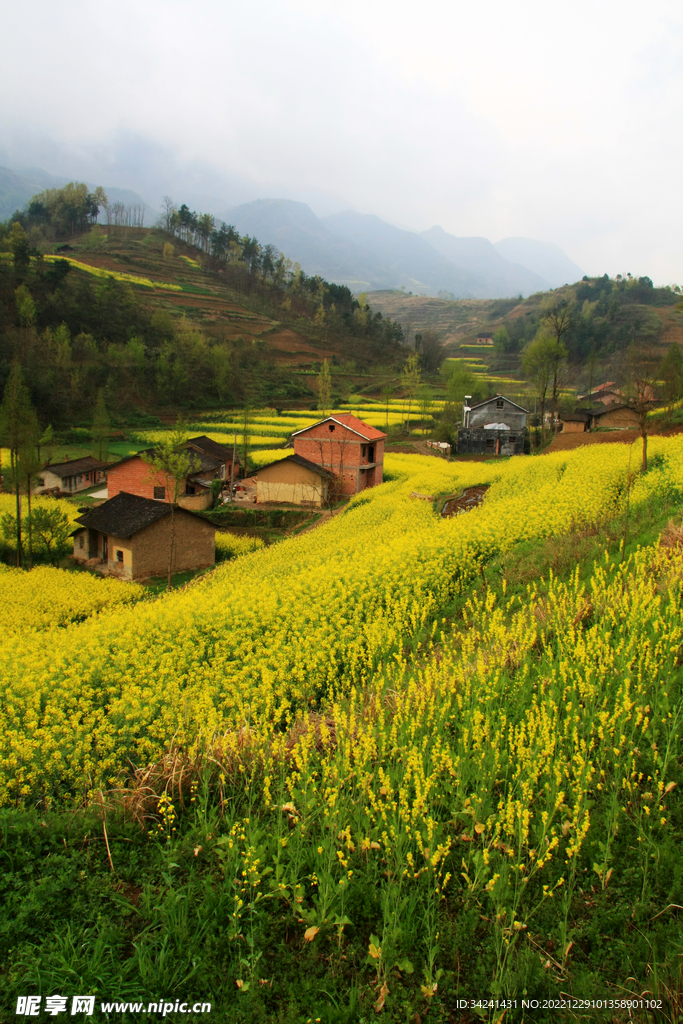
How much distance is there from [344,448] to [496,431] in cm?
2032

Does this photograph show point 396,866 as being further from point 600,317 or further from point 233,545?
point 600,317

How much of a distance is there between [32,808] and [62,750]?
3.37ft

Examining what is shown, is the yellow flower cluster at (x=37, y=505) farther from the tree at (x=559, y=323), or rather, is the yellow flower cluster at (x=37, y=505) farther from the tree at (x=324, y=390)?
the tree at (x=559, y=323)

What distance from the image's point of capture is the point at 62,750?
17.1 feet

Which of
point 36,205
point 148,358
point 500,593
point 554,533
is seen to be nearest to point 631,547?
point 500,593

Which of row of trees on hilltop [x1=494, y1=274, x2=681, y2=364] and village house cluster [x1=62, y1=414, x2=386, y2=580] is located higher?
row of trees on hilltop [x1=494, y1=274, x2=681, y2=364]

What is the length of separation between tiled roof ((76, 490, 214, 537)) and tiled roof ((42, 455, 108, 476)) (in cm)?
1537

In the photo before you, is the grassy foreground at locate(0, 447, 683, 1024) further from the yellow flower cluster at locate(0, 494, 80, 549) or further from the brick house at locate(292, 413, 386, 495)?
the brick house at locate(292, 413, 386, 495)

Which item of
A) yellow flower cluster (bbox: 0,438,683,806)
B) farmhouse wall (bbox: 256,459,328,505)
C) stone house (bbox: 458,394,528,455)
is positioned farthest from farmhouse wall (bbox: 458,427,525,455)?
yellow flower cluster (bbox: 0,438,683,806)

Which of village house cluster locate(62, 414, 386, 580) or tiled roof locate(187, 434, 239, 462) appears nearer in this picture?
village house cluster locate(62, 414, 386, 580)

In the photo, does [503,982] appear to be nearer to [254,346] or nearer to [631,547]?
[631,547]

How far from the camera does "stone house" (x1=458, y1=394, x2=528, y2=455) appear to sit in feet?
164

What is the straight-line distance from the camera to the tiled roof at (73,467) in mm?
37469

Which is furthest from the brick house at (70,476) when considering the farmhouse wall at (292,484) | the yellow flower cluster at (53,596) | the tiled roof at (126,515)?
the yellow flower cluster at (53,596)
